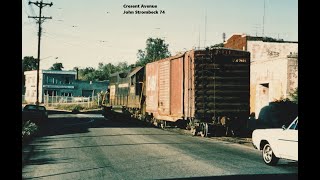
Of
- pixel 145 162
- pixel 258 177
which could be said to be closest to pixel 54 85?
pixel 145 162

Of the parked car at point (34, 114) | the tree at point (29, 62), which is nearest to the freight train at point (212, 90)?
the parked car at point (34, 114)

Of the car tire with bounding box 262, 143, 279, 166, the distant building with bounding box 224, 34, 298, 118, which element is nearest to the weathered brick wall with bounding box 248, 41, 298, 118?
the distant building with bounding box 224, 34, 298, 118

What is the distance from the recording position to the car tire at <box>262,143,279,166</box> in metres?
10.9

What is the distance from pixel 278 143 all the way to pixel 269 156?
72cm

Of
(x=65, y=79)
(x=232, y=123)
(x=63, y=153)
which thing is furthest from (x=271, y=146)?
(x=65, y=79)

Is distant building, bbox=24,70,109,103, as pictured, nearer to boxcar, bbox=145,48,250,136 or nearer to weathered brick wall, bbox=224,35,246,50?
weathered brick wall, bbox=224,35,246,50

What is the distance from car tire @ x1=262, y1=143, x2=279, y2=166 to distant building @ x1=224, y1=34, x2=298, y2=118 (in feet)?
52.2

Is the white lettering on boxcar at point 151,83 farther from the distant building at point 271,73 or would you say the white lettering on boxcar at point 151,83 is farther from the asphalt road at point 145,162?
the distant building at point 271,73

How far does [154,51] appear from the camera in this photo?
113750 millimetres

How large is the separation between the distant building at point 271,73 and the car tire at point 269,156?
15902mm

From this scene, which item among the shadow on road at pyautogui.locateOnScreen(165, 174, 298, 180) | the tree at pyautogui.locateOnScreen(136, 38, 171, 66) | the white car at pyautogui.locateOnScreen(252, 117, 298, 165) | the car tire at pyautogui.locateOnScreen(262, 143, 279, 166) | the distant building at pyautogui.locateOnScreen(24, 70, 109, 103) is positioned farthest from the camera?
the tree at pyautogui.locateOnScreen(136, 38, 171, 66)
